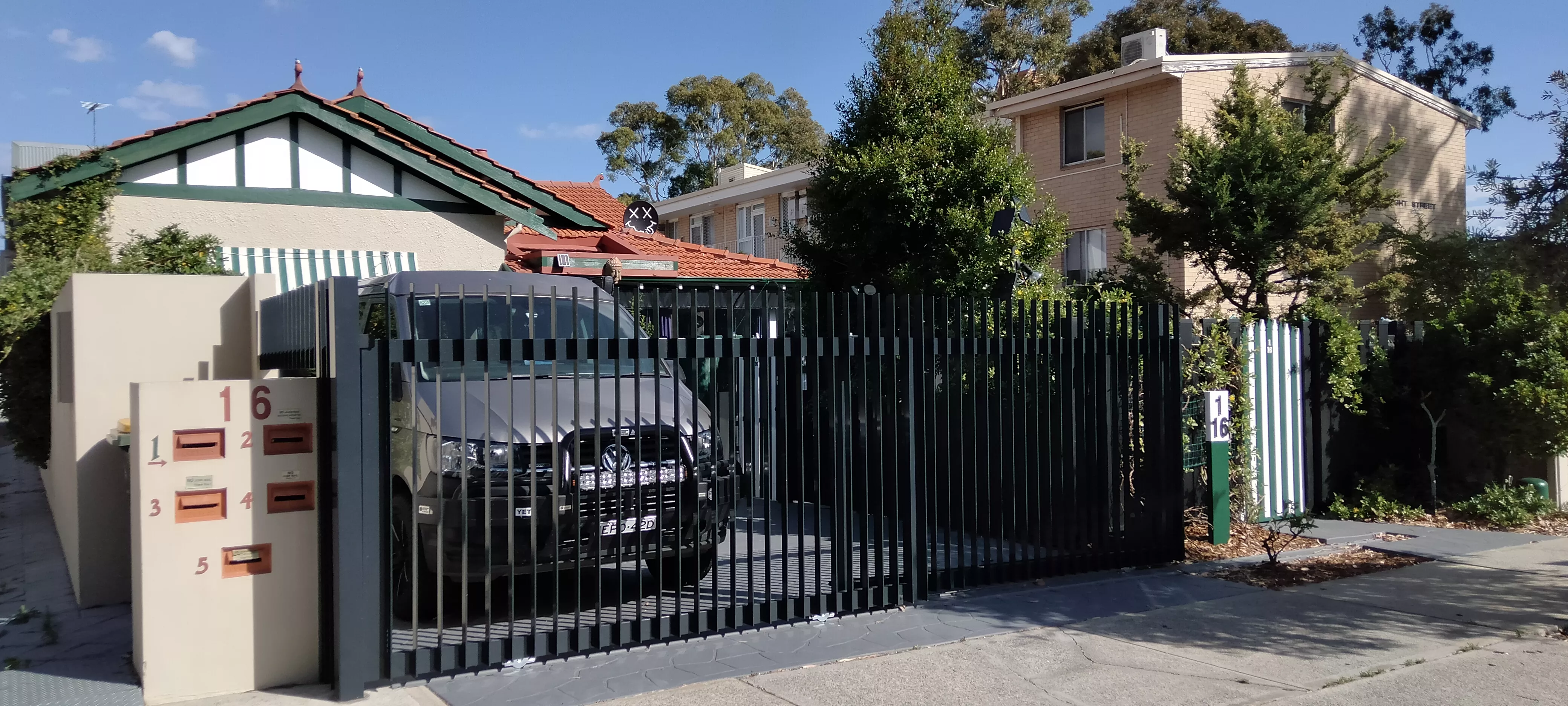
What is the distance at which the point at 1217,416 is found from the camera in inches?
340

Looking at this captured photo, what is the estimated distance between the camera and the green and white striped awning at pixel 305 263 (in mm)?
11070

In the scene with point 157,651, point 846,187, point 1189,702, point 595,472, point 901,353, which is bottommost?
point 1189,702

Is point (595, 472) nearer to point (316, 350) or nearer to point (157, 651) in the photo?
point (316, 350)

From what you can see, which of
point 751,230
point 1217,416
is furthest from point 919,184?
point 751,230

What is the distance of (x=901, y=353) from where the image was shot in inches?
266

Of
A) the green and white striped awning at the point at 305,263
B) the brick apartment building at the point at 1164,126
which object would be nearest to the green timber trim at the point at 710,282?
the green and white striped awning at the point at 305,263

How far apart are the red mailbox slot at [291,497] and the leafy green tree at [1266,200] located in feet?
39.5

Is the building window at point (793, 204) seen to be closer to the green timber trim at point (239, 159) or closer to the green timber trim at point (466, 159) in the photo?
the green timber trim at point (466, 159)

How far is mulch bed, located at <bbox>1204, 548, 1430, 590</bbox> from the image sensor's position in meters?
7.82

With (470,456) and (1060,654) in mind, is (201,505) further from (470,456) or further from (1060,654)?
(1060,654)

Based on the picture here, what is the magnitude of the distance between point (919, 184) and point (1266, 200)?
20.6 feet

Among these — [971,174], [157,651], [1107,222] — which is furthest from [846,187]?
[1107,222]

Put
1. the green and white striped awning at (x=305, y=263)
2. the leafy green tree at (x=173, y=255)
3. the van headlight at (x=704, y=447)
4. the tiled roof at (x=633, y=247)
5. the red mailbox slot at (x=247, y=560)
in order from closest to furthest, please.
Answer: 1. the red mailbox slot at (x=247, y=560)
2. the van headlight at (x=704, y=447)
3. the leafy green tree at (x=173, y=255)
4. the green and white striped awning at (x=305, y=263)
5. the tiled roof at (x=633, y=247)

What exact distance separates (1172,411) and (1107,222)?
13976 millimetres
